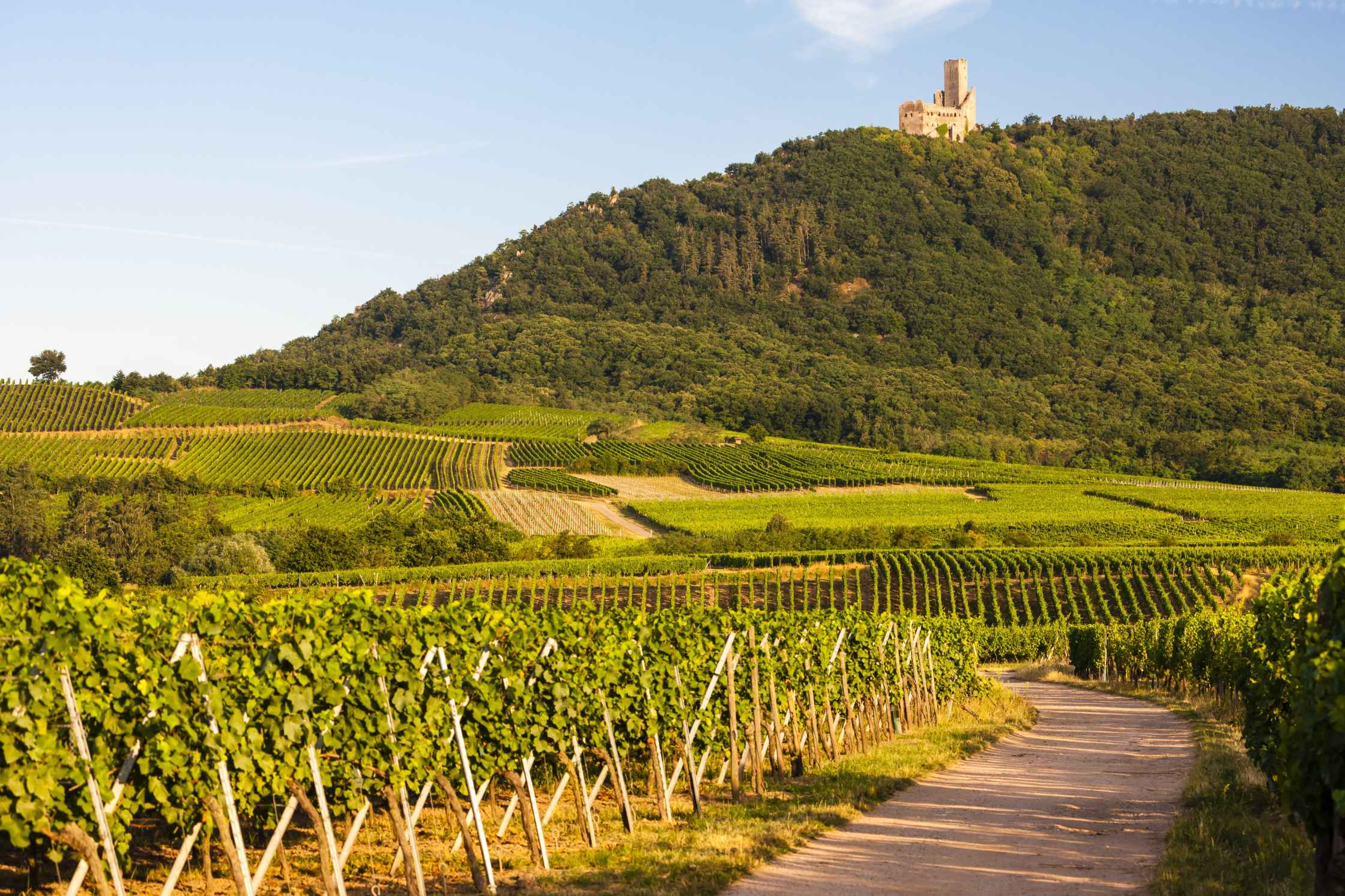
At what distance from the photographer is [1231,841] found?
8922mm

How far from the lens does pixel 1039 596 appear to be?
53.7 meters

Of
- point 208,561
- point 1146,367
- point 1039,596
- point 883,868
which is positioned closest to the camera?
point 883,868

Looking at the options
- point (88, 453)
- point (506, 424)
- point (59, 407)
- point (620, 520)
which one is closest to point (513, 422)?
point (506, 424)

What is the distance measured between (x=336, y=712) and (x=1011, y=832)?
6.64 meters

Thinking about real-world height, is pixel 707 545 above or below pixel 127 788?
below

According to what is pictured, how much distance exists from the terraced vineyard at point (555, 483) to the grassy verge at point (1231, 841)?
7426 cm

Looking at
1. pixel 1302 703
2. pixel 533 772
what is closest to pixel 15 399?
pixel 533 772

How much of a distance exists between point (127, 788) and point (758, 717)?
7.50 meters

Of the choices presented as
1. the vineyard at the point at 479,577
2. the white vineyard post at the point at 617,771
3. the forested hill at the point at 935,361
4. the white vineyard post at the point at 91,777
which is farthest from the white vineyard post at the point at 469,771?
the forested hill at the point at 935,361

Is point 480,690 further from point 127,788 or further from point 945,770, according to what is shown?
point 945,770

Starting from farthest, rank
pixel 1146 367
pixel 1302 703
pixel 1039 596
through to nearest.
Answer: pixel 1146 367 → pixel 1039 596 → pixel 1302 703

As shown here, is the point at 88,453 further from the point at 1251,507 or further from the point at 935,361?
the point at 935,361

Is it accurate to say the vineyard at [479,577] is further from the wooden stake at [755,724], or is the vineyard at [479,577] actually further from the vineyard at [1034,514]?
the wooden stake at [755,724]

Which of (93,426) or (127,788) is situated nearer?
(127,788)
